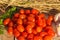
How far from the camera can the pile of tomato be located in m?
1.50

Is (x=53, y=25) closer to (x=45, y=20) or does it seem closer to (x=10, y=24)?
(x=45, y=20)

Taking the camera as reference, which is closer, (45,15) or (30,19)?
(30,19)

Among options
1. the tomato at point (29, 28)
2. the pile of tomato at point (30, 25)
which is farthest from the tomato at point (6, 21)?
the tomato at point (29, 28)

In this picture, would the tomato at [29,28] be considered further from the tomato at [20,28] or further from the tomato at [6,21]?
the tomato at [6,21]

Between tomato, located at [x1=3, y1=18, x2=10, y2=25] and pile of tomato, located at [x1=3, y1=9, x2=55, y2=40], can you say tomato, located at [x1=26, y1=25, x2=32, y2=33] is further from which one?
tomato, located at [x1=3, y1=18, x2=10, y2=25]

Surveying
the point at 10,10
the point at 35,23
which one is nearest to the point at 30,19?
the point at 35,23

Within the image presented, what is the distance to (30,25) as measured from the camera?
1.50 metres

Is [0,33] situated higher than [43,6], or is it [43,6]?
[43,6]

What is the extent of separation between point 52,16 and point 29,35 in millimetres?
229

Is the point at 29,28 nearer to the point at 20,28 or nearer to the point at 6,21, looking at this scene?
the point at 20,28

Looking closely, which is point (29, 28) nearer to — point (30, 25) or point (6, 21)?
point (30, 25)

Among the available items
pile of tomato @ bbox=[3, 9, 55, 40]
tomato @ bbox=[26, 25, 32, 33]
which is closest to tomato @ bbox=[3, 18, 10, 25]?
pile of tomato @ bbox=[3, 9, 55, 40]

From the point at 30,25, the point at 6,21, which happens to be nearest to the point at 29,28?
the point at 30,25

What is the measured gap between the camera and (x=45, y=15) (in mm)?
1649
